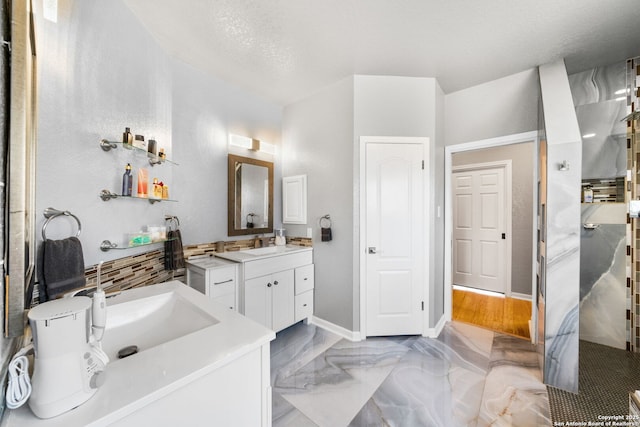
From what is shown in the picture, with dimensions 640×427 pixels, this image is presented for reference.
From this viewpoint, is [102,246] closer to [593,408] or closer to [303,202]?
[303,202]

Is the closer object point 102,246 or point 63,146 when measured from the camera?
point 63,146

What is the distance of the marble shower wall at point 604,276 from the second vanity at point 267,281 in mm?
2735

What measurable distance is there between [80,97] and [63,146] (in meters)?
0.30

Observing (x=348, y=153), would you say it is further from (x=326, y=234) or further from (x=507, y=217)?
(x=507, y=217)

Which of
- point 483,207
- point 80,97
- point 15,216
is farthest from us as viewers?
point 483,207

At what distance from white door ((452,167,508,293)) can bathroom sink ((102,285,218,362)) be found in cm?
428

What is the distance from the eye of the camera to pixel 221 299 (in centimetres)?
216

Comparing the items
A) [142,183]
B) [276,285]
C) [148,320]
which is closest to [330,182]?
[276,285]

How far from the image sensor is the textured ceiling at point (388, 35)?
5.61 ft

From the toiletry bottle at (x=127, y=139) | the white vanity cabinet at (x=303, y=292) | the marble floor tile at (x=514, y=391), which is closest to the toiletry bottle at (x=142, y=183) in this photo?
the toiletry bottle at (x=127, y=139)

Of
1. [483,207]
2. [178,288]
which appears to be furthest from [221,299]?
[483,207]

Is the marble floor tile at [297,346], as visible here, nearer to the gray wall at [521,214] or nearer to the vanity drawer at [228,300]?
the vanity drawer at [228,300]

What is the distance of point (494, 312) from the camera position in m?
3.26

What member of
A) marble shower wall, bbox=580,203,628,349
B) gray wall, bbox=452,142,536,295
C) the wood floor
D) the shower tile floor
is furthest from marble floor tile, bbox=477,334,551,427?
gray wall, bbox=452,142,536,295
